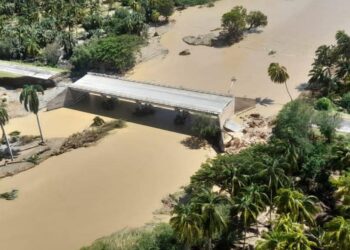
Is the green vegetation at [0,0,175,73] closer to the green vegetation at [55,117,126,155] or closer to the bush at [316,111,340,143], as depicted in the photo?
the green vegetation at [55,117,126,155]

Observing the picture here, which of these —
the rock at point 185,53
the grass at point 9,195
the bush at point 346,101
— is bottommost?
the grass at point 9,195

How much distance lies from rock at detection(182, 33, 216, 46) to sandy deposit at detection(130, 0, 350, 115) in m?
1.25

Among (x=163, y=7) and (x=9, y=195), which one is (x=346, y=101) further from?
(x=163, y=7)

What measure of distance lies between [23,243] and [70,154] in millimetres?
13627

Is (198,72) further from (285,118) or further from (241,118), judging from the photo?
(285,118)

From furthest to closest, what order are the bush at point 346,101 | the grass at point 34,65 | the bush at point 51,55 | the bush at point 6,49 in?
the bush at point 6,49
the bush at point 51,55
the grass at point 34,65
the bush at point 346,101

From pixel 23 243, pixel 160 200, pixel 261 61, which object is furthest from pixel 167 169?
pixel 261 61

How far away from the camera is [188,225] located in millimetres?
31578

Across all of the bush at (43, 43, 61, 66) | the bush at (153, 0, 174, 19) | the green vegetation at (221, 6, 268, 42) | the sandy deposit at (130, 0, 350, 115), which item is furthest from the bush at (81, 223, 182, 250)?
the bush at (153, 0, 174, 19)

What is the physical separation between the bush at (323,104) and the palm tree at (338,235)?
23538 mm

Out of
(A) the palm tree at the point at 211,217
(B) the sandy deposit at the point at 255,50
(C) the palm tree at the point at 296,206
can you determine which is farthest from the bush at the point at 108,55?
(C) the palm tree at the point at 296,206

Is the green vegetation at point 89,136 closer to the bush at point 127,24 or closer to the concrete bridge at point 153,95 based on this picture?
the concrete bridge at point 153,95

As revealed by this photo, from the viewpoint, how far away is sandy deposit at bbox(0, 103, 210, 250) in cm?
4244

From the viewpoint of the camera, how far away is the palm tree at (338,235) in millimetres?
30000
